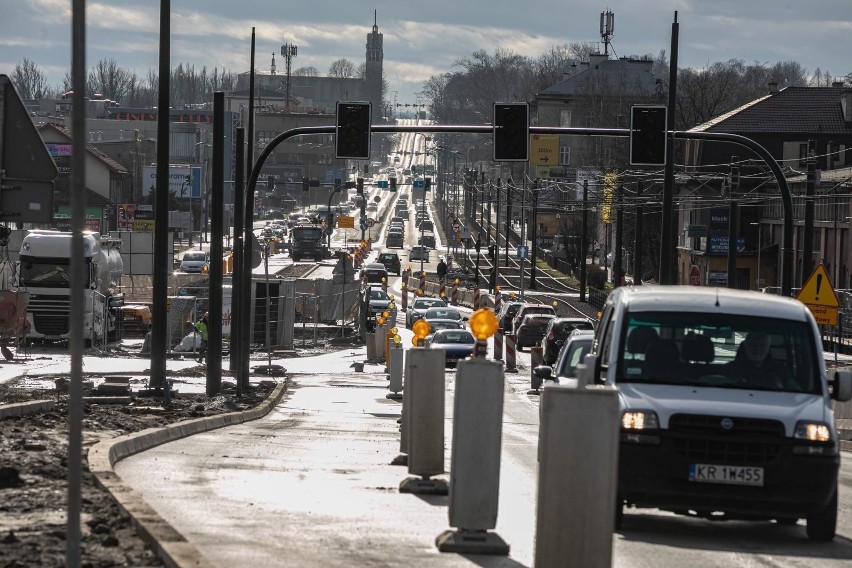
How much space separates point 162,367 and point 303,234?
9283 centimetres

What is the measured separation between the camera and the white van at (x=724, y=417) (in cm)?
1093

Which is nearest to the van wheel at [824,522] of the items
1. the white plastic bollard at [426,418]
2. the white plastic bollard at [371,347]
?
the white plastic bollard at [426,418]

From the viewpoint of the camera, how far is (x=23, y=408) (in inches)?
743

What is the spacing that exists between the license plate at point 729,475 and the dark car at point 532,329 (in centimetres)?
4575

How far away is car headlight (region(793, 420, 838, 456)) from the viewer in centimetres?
1098

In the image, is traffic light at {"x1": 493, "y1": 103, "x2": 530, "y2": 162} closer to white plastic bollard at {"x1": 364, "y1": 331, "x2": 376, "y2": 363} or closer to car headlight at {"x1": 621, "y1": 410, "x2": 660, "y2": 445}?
white plastic bollard at {"x1": 364, "y1": 331, "x2": 376, "y2": 363}

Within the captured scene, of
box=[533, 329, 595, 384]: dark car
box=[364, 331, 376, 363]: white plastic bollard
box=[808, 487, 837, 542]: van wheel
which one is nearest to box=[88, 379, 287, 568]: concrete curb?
box=[533, 329, 595, 384]: dark car

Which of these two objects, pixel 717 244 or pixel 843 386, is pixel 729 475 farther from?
pixel 717 244

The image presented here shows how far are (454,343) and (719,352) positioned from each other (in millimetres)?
37619

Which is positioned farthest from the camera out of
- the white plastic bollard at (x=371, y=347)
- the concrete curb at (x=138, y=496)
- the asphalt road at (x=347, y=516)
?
the white plastic bollard at (x=371, y=347)

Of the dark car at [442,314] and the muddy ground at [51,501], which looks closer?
the muddy ground at [51,501]

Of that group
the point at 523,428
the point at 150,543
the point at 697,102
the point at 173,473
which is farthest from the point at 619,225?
the point at 150,543

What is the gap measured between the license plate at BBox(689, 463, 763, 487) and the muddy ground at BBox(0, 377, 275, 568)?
3.93 meters

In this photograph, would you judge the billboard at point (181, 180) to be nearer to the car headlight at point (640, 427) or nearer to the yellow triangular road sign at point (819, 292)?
the yellow triangular road sign at point (819, 292)
